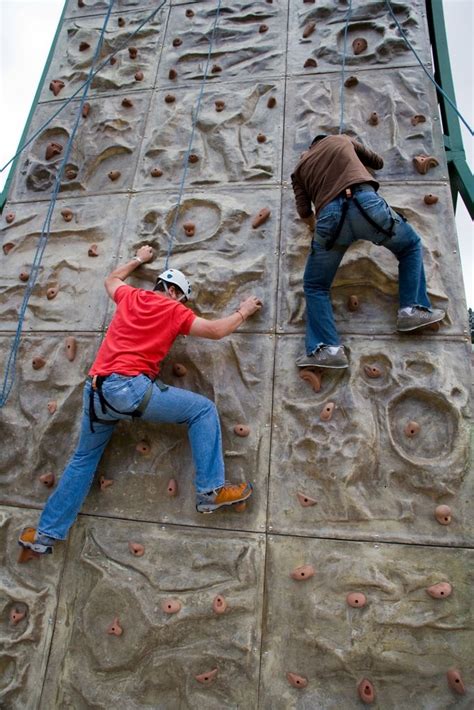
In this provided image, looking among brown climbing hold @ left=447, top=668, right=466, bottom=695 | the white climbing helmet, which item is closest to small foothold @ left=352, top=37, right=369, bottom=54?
the white climbing helmet

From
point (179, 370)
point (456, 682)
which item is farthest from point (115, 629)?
point (456, 682)

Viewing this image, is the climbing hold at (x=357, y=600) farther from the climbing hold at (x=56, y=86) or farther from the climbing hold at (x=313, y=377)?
the climbing hold at (x=56, y=86)

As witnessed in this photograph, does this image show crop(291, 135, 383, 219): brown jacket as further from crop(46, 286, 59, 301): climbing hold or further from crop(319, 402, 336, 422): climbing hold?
crop(46, 286, 59, 301): climbing hold

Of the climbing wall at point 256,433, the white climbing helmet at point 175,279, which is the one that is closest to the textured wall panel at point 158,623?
the climbing wall at point 256,433

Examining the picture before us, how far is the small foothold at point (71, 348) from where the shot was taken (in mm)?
3568

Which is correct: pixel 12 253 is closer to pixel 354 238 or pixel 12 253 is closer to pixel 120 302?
pixel 120 302

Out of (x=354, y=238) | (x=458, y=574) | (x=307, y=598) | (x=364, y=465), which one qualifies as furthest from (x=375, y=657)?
(x=354, y=238)

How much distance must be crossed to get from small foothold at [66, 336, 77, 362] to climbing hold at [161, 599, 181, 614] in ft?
5.81

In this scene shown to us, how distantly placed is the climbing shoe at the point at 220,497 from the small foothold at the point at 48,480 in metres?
1.06

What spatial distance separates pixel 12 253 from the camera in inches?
163

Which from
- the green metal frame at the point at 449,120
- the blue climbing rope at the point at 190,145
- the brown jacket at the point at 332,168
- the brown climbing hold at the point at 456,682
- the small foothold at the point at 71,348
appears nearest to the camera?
the brown climbing hold at the point at 456,682

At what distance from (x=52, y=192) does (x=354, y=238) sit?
2.79 meters

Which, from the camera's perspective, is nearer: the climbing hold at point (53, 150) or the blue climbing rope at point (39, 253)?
the blue climbing rope at point (39, 253)

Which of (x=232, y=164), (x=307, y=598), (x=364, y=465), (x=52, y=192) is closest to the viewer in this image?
(x=307, y=598)
